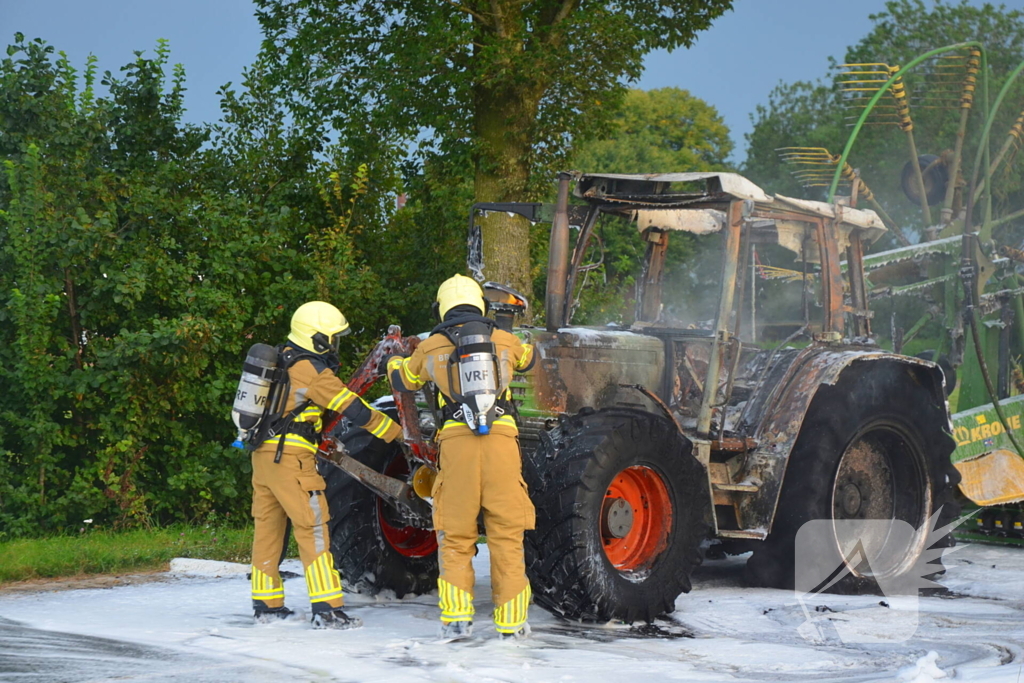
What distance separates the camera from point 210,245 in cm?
1068

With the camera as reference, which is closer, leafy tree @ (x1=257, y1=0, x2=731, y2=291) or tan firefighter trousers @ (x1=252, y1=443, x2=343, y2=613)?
tan firefighter trousers @ (x1=252, y1=443, x2=343, y2=613)

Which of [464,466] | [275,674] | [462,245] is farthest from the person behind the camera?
[462,245]

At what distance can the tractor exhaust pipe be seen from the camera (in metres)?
7.57

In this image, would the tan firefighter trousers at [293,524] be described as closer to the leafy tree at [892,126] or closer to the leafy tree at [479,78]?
the leafy tree at [479,78]

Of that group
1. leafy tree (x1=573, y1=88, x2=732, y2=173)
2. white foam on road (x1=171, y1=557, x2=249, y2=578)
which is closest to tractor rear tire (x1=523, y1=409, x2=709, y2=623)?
white foam on road (x1=171, y1=557, x2=249, y2=578)

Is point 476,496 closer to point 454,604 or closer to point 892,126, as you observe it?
point 454,604

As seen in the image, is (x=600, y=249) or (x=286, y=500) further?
(x=600, y=249)

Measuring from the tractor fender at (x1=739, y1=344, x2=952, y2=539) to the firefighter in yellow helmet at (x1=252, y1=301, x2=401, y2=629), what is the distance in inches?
89.8

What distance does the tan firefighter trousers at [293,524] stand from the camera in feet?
21.5

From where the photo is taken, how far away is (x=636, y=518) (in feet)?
22.7

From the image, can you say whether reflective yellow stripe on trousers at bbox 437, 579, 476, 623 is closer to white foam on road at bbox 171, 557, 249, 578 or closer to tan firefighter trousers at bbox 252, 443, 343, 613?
tan firefighter trousers at bbox 252, 443, 343, 613

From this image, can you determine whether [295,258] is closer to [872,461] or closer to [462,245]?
[462,245]

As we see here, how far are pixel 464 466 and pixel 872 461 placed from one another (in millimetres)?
3466

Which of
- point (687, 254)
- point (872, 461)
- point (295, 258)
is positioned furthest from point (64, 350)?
point (872, 461)
